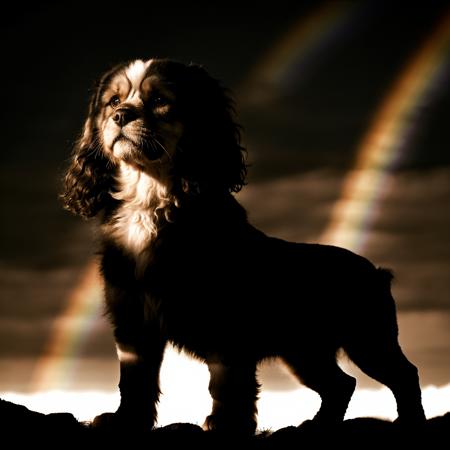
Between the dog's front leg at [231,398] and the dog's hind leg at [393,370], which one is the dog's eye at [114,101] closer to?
the dog's front leg at [231,398]

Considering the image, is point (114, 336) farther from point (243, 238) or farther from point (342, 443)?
point (342, 443)

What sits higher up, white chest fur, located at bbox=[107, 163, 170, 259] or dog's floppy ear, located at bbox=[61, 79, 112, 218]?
dog's floppy ear, located at bbox=[61, 79, 112, 218]

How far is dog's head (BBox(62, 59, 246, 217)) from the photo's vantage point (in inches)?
254

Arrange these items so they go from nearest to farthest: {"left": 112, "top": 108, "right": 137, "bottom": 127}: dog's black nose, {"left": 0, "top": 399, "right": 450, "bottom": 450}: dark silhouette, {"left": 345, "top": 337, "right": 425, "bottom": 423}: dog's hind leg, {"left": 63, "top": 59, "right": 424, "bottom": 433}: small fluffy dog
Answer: {"left": 0, "top": 399, "right": 450, "bottom": 450}: dark silhouette
{"left": 63, "top": 59, "right": 424, "bottom": 433}: small fluffy dog
{"left": 112, "top": 108, "right": 137, "bottom": 127}: dog's black nose
{"left": 345, "top": 337, "right": 425, "bottom": 423}: dog's hind leg

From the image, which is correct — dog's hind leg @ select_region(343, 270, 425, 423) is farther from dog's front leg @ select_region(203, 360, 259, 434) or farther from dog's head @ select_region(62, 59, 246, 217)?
dog's head @ select_region(62, 59, 246, 217)

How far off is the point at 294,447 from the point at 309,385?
185 cm

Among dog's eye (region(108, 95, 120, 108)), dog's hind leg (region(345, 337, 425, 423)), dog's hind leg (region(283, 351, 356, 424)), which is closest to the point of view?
dog's eye (region(108, 95, 120, 108))

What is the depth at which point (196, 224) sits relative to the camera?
21.2ft

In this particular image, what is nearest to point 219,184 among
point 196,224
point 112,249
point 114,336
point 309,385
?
point 196,224

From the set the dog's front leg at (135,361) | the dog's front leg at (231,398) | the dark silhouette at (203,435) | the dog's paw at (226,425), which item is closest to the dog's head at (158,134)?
the dog's front leg at (135,361)

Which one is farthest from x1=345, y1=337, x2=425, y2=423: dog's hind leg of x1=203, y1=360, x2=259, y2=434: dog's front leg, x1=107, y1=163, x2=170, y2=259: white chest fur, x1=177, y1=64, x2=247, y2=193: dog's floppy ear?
x1=107, y1=163, x2=170, y2=259: white chest fur

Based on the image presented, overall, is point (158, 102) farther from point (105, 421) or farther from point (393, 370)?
point (393, 370)

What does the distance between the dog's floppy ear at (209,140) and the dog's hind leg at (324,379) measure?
1.63 meters

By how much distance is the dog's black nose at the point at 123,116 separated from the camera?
6.38 meters
